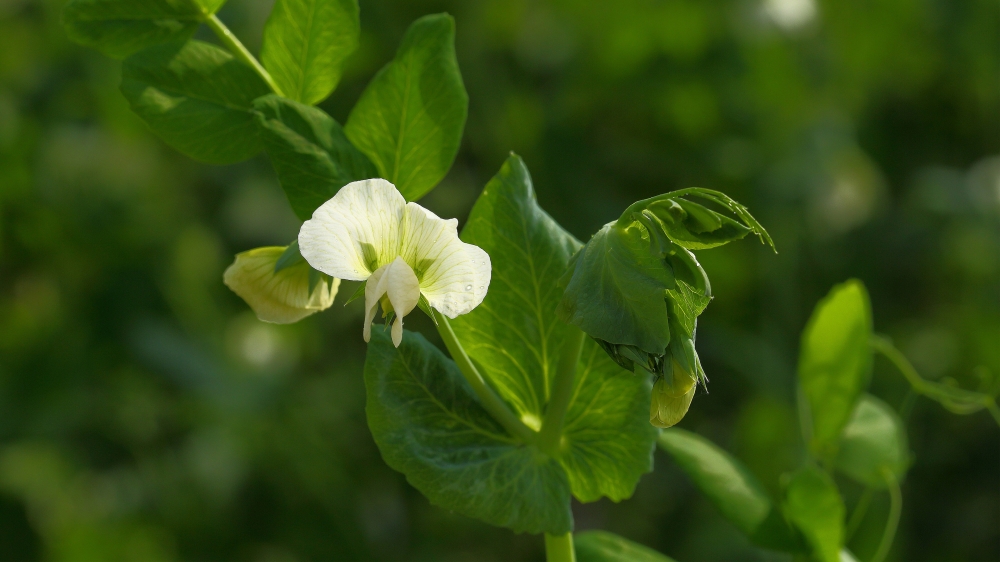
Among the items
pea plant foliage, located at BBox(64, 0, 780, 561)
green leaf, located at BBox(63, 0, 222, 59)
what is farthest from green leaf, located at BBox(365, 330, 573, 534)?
green leaf, located at BBox(63, 0, 222, 59)

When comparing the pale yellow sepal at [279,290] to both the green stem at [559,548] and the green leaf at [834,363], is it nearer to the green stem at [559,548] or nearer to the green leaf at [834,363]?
A: the green stem at [559,548]

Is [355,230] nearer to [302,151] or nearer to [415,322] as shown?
[302,151]

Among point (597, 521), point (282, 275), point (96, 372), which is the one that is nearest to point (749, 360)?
point (597, 521)

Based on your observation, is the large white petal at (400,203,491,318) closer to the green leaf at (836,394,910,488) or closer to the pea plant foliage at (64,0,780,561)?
the pea plant foliage at (64,0,780,561)

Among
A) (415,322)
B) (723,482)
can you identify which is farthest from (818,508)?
(415,322)

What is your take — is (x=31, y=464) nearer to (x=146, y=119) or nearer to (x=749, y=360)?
(x=749, y=360)

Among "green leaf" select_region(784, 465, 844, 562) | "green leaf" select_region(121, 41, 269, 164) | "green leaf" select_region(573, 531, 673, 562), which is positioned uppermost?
"green leaf" select_region(121, 41, 269, 164)

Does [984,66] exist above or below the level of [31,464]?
above
